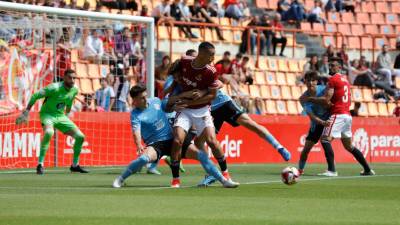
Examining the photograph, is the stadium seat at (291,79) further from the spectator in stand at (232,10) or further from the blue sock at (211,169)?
the blue sock at (211,169)

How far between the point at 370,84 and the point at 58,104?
15449 mm

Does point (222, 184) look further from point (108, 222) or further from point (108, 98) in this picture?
point (108, 98)

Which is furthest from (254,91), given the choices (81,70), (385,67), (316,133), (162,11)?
(316,133)

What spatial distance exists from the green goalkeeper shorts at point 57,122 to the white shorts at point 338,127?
5.01 m

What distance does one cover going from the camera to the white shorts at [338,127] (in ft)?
65.4

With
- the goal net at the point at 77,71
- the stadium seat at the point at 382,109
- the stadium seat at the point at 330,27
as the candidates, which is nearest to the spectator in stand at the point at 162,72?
the goal net at the point at 77,71

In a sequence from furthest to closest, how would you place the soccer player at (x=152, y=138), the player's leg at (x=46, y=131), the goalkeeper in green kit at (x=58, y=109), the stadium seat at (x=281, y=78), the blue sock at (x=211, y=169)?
the stadium seat at (x=281, y=78) < the goalkeeper in green kit at (x=58, y=109) < the player's leg at (x=46, y=131) < the soccer player at (x=152, y=138) < the blue sock at (x=211, y=169)

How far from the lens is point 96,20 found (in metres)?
24.7

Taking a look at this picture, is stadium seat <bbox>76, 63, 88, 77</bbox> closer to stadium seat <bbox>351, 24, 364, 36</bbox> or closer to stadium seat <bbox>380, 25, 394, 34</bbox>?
stadium seat <bbox>351, 24, 364, 36</bbox>

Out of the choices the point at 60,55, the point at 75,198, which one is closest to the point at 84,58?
the point at 60,55

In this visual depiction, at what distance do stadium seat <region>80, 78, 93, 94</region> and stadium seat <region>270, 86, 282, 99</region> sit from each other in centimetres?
754

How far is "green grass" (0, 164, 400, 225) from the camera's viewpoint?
429 inches

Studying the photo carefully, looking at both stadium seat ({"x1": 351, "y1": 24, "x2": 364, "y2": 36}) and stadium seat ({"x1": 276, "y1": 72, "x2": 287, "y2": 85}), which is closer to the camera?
stadium seat ({"x1": 276, "y1": 72, "x2": 287, "y2": 85})

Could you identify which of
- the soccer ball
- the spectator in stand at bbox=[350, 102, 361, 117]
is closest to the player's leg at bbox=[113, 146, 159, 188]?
the soccer ball
